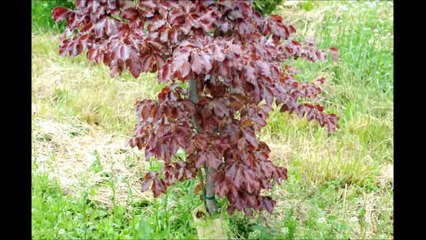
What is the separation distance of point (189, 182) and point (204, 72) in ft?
4.31

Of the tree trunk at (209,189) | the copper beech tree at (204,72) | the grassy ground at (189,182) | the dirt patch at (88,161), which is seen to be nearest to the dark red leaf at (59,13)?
the copper beech tree at (204,72)

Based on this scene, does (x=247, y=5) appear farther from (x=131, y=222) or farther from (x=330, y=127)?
(x=131, y=222)

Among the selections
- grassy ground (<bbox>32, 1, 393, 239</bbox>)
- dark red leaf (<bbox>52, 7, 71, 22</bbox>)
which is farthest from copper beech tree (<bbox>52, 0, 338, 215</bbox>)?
grassy ground (<bbox>32, 1, 393, 239</bbox>)

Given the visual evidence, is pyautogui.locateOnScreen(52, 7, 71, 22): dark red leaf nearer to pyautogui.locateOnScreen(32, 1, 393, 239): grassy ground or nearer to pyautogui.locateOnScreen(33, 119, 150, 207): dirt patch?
pyautogui.locateOnScreen(32, 1, 393, 239): grassy ground

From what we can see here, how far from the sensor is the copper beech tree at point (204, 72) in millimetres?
2398

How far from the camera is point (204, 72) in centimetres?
240

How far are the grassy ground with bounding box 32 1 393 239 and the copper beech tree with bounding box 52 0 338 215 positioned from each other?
0.35 m

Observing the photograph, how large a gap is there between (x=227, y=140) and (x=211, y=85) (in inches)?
10.0

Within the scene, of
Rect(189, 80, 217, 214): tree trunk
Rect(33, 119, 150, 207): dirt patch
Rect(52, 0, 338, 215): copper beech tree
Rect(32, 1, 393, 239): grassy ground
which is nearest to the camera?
Rect(52, 0, 338, 215): copper beech tree

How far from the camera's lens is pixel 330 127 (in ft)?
9.84

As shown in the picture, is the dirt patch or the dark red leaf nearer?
the dark red leaf

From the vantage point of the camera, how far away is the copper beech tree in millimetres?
2398

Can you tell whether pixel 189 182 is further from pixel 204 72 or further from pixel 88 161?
pixel 204 72

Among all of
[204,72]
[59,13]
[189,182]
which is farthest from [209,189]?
[59,13]
